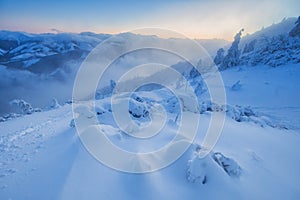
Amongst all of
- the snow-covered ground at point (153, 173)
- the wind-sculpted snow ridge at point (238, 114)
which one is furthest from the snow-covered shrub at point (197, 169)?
the wind-sculpted snow ridge at point (238, 114)

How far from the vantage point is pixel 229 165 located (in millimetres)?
7148

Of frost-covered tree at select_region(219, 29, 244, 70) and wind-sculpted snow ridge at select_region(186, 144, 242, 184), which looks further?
frost-covered tree at select_region(219, 29, 244, 70)

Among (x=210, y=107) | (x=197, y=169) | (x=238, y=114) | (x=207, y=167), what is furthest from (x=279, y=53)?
(x=197, y=169)

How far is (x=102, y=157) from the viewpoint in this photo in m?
7.74

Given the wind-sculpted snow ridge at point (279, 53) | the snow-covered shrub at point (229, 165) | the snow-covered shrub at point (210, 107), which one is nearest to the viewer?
the snow-covered shrub at point (229, 165)

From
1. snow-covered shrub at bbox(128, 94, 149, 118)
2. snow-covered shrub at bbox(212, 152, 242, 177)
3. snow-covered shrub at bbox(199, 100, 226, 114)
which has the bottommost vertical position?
snow-covered shrub at bbox(199, 100, 226, 114)

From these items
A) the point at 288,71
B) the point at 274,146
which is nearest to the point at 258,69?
the point at 288,71

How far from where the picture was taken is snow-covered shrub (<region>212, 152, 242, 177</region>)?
7055 millimetres

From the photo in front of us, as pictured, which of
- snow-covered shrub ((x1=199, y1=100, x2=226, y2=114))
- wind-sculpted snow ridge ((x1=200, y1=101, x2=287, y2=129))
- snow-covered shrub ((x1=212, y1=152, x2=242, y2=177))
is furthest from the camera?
snow-covered shrub ((x1=199, y1=100, x2=226, y2=114))

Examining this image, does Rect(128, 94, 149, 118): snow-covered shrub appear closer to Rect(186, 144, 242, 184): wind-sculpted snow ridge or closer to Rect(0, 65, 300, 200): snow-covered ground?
Rect(0, 65, 300, 200): snow-covered ground

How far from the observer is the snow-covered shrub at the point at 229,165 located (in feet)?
23.1

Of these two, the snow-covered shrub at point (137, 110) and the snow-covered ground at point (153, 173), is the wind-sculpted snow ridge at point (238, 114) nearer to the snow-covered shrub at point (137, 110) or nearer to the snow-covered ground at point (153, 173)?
the snow-covered ground at point (153, 173)

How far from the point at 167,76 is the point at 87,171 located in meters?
87.6

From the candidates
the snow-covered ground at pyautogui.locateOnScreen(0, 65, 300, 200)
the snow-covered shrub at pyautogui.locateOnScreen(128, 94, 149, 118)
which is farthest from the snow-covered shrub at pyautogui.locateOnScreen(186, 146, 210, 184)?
the snow-covered shrub at pyautogui.locateOnScreen(128, 94, 149, 118)
